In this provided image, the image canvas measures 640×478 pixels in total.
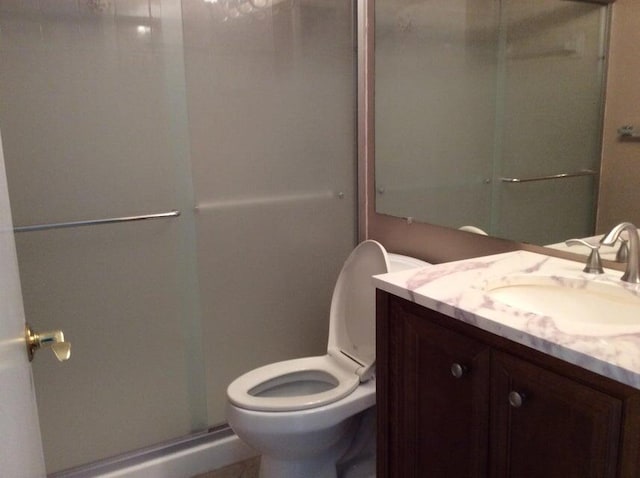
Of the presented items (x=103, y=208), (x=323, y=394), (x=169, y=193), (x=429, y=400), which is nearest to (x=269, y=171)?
(x=169, y=193)

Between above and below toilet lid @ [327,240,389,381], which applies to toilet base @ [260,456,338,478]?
below

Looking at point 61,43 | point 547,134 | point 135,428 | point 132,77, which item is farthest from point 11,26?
point 547,134

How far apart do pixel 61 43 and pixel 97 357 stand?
1046 millimetres

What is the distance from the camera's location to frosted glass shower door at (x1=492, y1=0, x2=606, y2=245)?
4.59 feet

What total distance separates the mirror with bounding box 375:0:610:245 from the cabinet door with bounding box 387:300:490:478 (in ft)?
1.76

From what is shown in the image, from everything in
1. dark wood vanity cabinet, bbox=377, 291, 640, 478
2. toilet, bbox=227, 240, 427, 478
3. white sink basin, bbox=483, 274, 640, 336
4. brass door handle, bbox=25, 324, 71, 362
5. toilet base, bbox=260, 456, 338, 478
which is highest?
brass door handle, bbox=25, 324, 71, 362

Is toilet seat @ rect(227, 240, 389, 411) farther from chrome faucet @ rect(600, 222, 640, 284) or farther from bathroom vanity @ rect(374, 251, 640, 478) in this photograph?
chrome faucet @ rect(600, 222, 640, 284)

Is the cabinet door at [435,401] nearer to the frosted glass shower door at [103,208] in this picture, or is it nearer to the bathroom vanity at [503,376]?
the bathroom vanity at [503,376]

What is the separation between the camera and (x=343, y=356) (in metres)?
1.88

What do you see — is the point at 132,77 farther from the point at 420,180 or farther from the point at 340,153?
the point at 420,180

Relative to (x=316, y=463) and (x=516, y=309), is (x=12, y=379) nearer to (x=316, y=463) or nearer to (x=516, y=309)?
(x=516, y=309)

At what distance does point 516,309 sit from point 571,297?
29 centimetres

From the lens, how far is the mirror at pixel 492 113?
4.68 feet

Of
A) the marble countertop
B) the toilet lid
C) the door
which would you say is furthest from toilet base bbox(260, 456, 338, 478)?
the door
